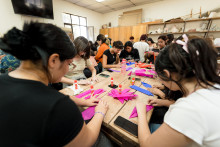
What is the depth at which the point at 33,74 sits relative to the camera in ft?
1.77

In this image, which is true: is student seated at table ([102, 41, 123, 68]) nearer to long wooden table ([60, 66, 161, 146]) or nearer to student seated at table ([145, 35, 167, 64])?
student seated at table ([145, 35, 167, 64])

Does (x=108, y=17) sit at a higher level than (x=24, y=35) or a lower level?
higher

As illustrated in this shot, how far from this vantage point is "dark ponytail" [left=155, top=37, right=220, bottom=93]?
576 mm

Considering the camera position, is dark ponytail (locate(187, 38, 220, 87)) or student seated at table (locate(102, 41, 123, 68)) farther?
student seated at table (locate(102, 41, 123, 68))

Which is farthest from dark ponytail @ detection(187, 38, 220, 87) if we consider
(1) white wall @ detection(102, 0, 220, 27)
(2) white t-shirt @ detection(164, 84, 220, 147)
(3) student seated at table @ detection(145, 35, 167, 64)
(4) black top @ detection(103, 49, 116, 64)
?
(1) white wall @ detection(102, 0, 220, 27)

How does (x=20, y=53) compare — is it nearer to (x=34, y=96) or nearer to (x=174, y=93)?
(x=34, y=96)

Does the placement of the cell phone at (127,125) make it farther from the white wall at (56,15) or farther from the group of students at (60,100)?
the white wall at (56,15)

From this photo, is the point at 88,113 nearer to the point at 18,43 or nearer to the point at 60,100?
the point at 60,100

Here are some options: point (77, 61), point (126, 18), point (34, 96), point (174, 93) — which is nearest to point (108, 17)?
point (126, 18)

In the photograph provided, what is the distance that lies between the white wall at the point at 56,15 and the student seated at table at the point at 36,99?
1.11 meters

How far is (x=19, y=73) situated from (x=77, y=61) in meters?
1.46

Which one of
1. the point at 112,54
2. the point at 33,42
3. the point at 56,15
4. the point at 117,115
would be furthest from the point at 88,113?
the point at 56,15

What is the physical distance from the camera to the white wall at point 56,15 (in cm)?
349

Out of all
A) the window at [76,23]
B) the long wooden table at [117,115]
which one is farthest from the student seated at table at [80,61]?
the window at [76,23]
